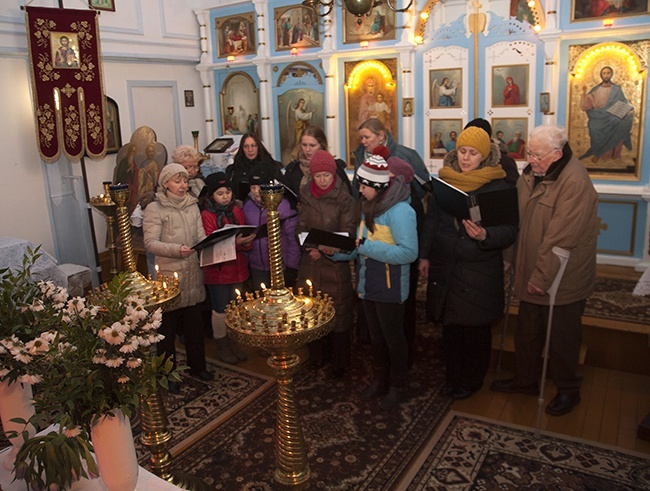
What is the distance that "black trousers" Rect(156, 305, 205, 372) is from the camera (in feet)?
15.3

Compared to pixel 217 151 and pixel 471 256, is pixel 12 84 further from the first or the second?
pixel 471 256

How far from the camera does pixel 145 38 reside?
361 inches

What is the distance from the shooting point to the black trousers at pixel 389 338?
428 centimetres

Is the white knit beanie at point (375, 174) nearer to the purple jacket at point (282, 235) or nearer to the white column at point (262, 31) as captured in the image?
the purple jacket at point (282, 235)

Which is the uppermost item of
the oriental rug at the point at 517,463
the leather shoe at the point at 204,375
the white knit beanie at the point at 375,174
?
the white knit beanie at the point at 375,174

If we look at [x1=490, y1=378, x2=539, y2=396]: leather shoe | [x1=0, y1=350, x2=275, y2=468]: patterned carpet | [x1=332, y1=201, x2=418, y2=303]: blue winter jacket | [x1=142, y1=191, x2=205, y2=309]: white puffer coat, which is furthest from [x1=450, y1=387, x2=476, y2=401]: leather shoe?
[x1=142, y1=191, x2=205, y2=309]: white puffer coat

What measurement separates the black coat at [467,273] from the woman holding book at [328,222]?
67 cm

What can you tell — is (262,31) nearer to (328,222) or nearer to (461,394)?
(328,222)

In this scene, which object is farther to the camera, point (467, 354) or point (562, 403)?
point (467, 354)

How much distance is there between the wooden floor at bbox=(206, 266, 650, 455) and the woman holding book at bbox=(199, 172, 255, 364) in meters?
2.09

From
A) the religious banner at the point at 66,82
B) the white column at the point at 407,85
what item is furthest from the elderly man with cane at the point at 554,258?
the religious banner at the point at 66,82

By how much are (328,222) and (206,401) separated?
173cm

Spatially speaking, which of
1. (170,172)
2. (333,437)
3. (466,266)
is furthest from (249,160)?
(333,437)

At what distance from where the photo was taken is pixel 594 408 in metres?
4.38
